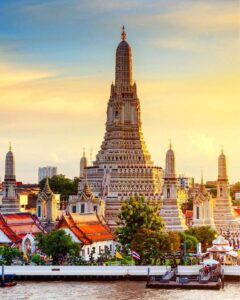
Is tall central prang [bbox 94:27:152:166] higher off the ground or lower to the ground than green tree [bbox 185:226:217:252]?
higher

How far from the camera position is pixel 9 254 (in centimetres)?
3869

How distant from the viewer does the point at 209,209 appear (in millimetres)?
53406

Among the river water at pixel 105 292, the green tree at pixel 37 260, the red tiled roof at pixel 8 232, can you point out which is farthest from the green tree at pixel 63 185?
the river water at pixel 105 292

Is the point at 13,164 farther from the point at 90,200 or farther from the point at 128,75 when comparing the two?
the point at 128,75

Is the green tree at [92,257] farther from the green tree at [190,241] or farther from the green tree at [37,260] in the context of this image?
the green tree at [190,241]

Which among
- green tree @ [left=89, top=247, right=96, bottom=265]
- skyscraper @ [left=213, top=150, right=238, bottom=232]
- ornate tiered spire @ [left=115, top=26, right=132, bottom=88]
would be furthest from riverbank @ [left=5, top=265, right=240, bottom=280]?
ornate tiered spire @ [left=115, top=26, right=132, bottom=88]

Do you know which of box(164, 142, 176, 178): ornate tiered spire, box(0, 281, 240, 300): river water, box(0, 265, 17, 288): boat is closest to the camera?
box(0, 281, 240, 300): river water

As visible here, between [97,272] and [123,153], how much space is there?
24.1 meters

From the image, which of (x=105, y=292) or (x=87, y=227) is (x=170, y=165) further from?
(x=105, y=292)

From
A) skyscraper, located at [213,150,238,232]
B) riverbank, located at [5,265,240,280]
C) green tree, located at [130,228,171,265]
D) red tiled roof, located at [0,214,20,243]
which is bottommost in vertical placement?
riverbank, located at [5,265,240,280]

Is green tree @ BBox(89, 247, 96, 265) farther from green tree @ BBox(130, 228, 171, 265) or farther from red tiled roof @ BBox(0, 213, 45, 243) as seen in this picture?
red tiled roof @ BBox(0, 213, 45, 243)

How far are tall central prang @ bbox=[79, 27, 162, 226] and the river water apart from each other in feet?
74.7

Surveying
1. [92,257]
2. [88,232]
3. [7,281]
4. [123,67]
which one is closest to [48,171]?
[123,67]

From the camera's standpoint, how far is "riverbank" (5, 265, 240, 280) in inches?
1430
